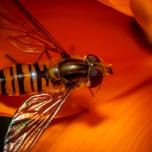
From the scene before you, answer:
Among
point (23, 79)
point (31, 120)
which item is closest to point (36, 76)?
point (23, 79)

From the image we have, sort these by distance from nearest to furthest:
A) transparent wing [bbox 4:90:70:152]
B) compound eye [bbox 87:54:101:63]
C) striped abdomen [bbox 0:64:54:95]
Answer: transparent wing [bbox 4:90:70:152]
striped abdomen [bbox 0:64:54:95]
compound eye [bbox 87:54:101:63]

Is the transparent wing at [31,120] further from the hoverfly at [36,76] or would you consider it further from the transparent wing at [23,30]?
the transparent wing at [23,30]

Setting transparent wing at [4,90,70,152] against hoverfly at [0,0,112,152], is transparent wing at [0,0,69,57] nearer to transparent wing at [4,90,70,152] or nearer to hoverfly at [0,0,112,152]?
hoverfly at [0,0,112,152]

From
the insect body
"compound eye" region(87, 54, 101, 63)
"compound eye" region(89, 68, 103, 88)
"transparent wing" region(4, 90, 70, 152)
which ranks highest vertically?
"compound eye" region(87, 54, 101, 63)

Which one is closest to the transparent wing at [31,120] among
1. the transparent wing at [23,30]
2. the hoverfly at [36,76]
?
the hoverfly at [36,76]

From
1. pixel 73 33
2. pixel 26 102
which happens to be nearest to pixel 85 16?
pixel 73 33

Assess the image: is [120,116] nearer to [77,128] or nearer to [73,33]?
[77,128]

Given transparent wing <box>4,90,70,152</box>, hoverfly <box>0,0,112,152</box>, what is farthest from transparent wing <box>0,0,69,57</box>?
transparent wing <box>4,90,70,152</box>
